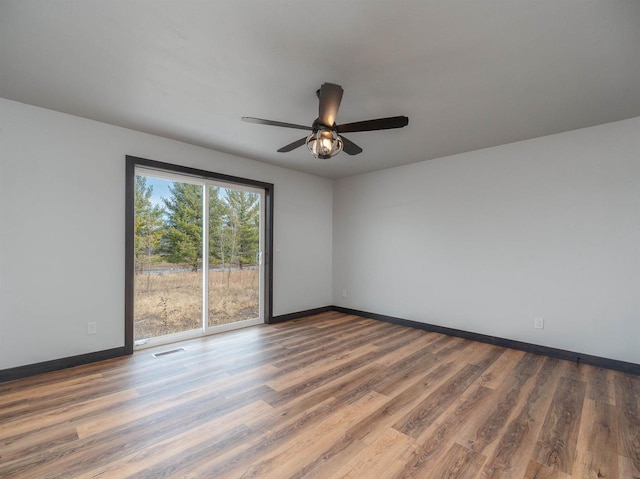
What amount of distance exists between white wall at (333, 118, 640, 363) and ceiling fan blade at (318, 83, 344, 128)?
263 centimetres

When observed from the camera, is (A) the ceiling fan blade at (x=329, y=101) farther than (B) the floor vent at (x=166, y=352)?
No

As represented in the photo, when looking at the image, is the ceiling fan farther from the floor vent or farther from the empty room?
the floor vent

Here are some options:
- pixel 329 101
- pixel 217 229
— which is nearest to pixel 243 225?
pixel 217 229

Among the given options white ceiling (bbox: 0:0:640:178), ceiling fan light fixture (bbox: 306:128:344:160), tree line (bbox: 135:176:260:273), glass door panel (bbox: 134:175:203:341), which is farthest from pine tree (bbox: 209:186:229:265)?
ceiling fan light fixture (bbox: 306:128:344:160)

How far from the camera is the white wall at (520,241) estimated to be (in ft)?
10.1

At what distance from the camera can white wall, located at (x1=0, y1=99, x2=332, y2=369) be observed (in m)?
2.71

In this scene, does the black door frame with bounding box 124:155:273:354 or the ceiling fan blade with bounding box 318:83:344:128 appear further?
the black door frame with bounding box 124:155:273:354

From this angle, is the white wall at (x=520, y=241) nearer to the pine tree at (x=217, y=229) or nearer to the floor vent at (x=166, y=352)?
the pine tree at (x=217, y=229)

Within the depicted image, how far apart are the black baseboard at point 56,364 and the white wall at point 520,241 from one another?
3.74 metres

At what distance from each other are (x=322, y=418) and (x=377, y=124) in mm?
2318

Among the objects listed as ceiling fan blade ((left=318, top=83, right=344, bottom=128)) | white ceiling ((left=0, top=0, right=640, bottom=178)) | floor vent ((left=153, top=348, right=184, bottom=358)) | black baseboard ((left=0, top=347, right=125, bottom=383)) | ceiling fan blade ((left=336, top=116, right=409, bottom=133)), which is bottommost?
floor vent ((left=153, top=348, right=184, bottom=358))

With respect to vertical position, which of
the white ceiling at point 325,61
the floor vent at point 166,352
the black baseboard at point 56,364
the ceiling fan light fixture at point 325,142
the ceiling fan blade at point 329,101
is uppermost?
the white ceiling at point 325,61

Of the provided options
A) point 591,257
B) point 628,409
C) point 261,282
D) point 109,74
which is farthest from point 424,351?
point 109,74

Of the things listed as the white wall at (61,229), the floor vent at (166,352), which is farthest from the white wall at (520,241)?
the white wall at (61,229)
